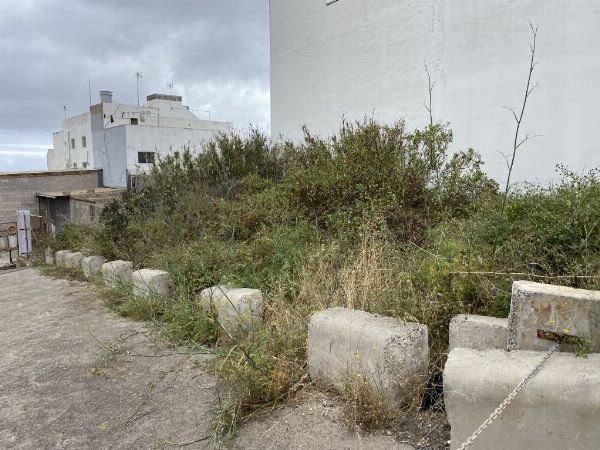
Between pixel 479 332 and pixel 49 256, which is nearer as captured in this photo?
pixel 479 332

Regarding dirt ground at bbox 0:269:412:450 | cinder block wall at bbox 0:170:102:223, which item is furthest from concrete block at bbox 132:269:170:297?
cinder block wall at bbox 0:170:102:223

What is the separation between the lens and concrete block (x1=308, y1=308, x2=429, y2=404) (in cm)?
279

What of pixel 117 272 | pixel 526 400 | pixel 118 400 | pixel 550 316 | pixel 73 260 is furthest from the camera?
pixel 73 260

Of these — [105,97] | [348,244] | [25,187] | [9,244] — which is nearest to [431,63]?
[348,244]

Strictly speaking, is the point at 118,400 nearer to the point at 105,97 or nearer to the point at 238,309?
the point at 238,309

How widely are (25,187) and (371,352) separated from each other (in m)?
22.7

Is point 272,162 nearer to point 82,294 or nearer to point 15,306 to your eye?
point 82,294

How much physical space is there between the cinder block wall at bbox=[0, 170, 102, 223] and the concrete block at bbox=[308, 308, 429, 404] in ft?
71.2

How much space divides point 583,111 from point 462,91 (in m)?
2.13

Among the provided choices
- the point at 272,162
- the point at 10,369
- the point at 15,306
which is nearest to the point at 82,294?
the point at 15,306

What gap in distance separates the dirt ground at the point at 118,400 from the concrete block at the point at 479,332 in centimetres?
78

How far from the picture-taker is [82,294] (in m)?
6.83

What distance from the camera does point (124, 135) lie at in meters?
24.9

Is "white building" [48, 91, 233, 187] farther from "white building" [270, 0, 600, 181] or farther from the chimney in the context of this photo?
"white building" [270, 0, 600, 181]
